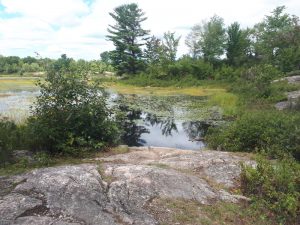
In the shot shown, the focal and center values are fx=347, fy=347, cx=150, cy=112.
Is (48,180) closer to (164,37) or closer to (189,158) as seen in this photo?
(189,158)

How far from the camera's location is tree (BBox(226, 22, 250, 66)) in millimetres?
40000

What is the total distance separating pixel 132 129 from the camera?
46.9ft

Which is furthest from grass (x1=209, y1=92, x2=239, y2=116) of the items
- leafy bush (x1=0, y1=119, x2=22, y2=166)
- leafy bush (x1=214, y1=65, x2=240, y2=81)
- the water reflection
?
leafy bush (x1=214, y1=65, x2=240, y2=81)

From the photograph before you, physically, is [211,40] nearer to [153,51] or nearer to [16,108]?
[153,51]

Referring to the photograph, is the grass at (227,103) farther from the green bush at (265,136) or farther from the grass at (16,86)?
the grass at (16,86)

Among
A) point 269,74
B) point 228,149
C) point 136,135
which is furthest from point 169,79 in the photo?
point 228,149

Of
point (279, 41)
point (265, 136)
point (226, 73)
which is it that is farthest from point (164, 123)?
point (279, 41)

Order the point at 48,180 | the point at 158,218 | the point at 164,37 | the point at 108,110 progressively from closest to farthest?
1. the point at 158,218
2. the point at 48,180
3. the point at 108,110
4. the point at 164,37

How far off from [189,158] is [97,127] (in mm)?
2328

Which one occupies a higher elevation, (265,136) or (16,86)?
(265,136)

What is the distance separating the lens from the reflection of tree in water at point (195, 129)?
42.7 feet

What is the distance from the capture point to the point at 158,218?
4.75 meters

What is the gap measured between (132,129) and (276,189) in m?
9.13

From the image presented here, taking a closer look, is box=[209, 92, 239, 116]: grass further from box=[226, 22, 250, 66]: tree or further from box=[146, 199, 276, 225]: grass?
box=[226, 22, 250, 66]: tree
